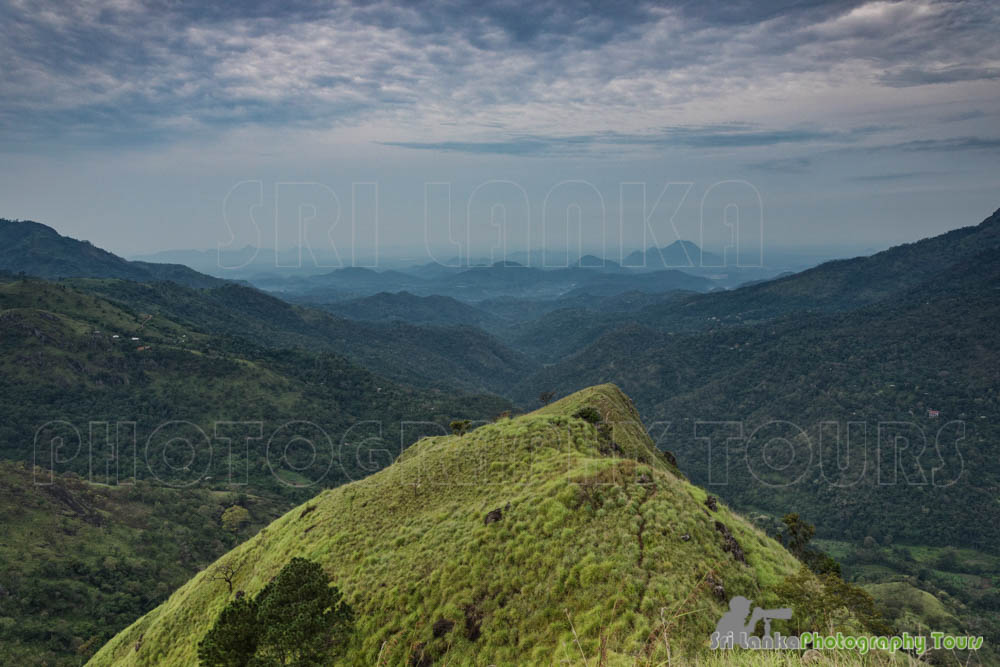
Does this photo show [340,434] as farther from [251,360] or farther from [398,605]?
[398,605]

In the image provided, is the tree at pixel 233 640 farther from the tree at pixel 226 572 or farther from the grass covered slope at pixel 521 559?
the tree at pixel 226 572

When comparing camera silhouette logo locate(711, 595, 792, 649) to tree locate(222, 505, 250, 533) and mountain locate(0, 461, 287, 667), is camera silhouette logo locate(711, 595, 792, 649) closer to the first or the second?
mountain locate(0, 461, 287, 667)

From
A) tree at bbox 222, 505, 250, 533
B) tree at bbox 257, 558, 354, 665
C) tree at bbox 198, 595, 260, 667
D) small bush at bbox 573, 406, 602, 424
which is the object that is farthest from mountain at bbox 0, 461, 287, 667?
small bush at bbox 573, 406, 602, 424

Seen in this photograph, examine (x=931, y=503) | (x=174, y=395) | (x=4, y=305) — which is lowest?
(x=931, y=503)

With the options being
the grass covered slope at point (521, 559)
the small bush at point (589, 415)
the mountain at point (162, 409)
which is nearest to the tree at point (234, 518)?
the mountain at point (162, 409)

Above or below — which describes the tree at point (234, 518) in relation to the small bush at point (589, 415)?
below

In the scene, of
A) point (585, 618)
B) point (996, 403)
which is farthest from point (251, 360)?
point (996, 403)
